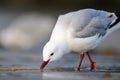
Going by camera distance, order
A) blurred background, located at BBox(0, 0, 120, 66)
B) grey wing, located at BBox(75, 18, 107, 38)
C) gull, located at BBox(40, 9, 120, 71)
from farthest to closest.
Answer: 1. blurred background, located at BBox(0, 0, 120, 66)
2. grey wing, located at BBox(75, 18, 107, 38)
3. gull, located at BBox(40, 9, 120, 71)

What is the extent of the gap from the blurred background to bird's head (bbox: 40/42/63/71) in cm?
110

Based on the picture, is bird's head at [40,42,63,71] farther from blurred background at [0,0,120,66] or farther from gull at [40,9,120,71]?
blurred background at [0,0,120,66]

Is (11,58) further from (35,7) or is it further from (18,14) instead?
(35,7)

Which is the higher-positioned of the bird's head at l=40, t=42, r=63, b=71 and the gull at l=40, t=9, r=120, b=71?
the gull at l=40, t=9, r=120, b=71

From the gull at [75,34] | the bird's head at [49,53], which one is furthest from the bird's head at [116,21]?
the bird's head at [49,53]

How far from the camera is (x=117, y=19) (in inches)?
381

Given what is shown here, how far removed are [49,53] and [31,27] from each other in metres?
6.68

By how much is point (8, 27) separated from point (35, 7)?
13.5 feet

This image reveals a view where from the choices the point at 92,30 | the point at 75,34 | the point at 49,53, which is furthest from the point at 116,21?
the point at 49,53

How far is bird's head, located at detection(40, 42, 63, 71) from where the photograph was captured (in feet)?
28.5

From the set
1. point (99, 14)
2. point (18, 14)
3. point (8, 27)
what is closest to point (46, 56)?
point (99, 14)

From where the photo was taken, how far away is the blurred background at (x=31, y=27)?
39.6 ft

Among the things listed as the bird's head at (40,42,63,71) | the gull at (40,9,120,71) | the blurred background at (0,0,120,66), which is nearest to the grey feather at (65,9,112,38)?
the gull at (40,9,120,71)

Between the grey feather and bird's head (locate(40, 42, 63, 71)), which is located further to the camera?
the grey feather
